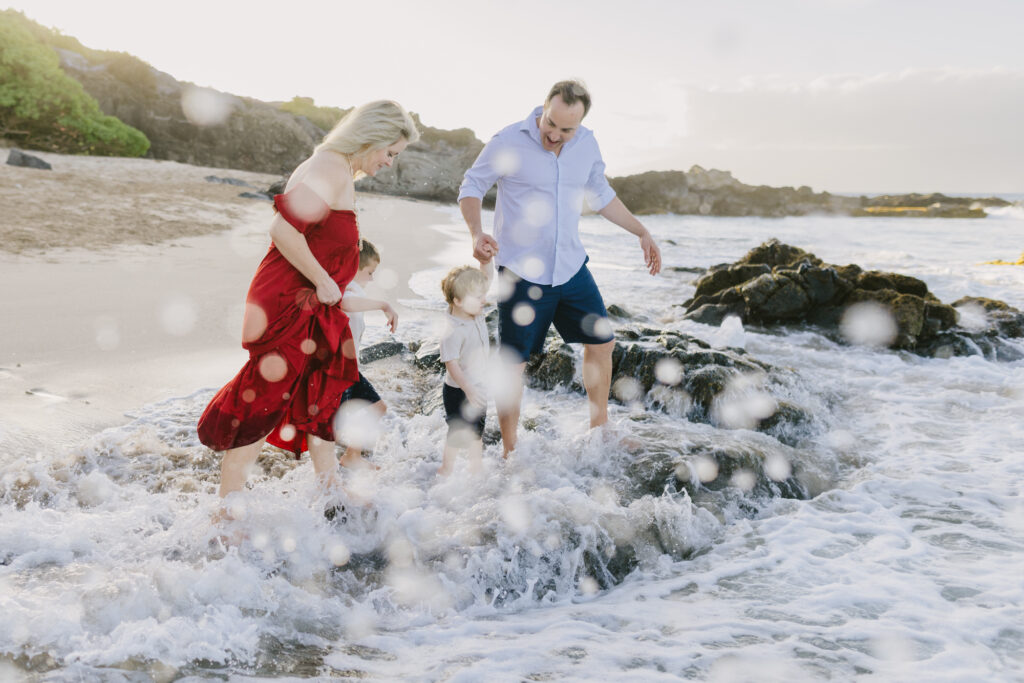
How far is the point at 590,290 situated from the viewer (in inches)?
151

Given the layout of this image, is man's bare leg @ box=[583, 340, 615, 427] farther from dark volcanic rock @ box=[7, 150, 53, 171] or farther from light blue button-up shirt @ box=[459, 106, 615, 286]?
dark volcanic rock @ box=[7, 150, 53, 171]

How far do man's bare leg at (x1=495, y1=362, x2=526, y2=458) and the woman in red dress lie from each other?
1.13m

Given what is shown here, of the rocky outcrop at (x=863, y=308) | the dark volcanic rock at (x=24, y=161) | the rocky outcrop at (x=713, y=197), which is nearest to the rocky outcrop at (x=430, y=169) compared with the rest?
the rocky outcrop at (x=713, y=197)

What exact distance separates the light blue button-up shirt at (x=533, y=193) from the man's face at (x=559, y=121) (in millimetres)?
80

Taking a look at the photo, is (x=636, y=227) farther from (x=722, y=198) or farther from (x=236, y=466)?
(x=722, y=198)

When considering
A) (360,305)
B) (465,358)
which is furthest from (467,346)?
(360,305)

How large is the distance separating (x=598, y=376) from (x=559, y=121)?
1.58 meters

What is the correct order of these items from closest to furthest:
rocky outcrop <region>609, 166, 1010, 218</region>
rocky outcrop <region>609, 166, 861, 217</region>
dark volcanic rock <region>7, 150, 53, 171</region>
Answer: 1. dark volcanic rock <region>7, 150, 53, 171</region>
2. rocky outcrop <region>609, 166, 1010, 218</region>
3. rocky outcrop <region>609, 166, 861, 217</region>

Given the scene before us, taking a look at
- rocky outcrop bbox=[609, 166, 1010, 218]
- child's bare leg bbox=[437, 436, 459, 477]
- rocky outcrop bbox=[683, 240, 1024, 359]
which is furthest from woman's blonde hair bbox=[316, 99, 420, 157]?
rocky outcrop bbox=[609, 166, 1010, 218]

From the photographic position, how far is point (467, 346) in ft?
11.2

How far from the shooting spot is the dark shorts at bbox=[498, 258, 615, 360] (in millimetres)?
3600

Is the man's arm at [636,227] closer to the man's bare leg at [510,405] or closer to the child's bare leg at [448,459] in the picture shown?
the man's bare leg at [510,405]

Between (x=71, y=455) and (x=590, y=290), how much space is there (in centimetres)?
300

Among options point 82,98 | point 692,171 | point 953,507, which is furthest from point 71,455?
point 692,171
